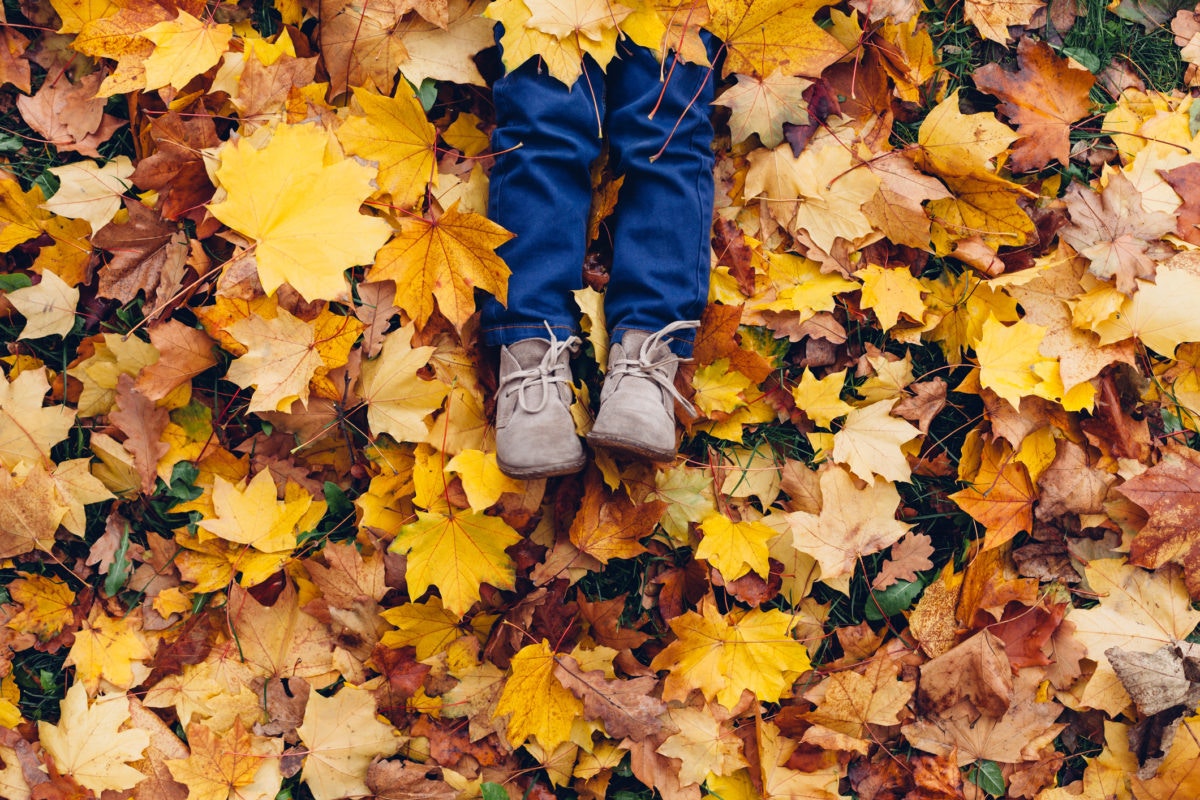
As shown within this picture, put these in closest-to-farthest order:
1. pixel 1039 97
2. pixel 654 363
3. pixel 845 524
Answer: pixel 654 363 < pixel 845 524 < pixel 1039 97

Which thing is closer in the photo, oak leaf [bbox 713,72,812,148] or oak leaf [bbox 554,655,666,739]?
oak leaf [bbox 554,655,666,739]

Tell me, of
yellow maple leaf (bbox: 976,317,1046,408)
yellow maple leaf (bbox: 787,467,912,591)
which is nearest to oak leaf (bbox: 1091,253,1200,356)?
yellow maple leaf (bbox: 976,317,1046,408)

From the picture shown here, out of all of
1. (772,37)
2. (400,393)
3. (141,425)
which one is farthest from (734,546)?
(141,425)

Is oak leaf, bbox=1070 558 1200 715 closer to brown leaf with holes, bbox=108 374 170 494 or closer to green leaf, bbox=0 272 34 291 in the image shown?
brown leaf with holes, bbox=108 374 170 494

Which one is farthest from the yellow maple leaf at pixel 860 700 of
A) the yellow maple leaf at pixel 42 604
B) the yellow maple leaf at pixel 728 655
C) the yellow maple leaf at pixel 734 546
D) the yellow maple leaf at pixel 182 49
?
the yellow maple leaf at pixel 182 49

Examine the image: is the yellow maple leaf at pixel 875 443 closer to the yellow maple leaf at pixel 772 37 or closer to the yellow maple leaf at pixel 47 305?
the yellow maple leaf at pixel 772 37

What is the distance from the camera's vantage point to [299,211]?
5.37 ft

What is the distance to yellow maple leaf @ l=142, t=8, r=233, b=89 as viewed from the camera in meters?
1.70

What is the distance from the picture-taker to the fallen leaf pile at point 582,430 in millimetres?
1719

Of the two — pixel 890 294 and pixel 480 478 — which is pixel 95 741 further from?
pixel 890 294

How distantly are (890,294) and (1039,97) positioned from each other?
26.9 inches

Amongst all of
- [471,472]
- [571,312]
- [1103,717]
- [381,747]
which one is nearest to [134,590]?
[381,747]

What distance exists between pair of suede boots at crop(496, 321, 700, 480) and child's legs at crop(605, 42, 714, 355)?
0.07 metres

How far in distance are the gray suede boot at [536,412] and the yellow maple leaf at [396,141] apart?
447 millimetres
